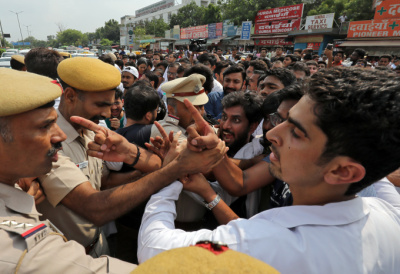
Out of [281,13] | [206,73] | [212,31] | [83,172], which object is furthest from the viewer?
[212,31]

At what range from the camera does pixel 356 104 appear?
90 centimetres

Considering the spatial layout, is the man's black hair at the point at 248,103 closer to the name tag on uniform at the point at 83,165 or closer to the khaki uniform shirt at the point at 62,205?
the name tag on uniform at the point at 83,165

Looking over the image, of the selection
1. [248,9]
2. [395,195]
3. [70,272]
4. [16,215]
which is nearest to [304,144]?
[395,195]

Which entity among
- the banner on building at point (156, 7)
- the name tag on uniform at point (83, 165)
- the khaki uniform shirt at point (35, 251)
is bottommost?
the name tag on uniform at point (83, 165)

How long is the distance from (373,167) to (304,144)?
0.87 feet

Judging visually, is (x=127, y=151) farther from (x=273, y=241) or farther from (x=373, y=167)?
(x=373, y=167)

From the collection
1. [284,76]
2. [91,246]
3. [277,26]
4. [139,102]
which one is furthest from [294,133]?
[277,26]

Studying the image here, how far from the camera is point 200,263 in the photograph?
0.46 metres

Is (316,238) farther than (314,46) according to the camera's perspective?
No

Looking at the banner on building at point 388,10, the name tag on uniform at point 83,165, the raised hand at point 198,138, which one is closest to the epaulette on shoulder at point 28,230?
the name tag on uniform at point 83,165

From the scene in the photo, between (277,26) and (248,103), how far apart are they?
3225 cm

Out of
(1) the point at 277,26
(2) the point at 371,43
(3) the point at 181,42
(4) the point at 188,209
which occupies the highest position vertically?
(1) the point at 277,26

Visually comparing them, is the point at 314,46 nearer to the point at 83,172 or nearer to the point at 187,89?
the point at 187,89

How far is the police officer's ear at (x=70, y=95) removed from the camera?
75.3 inches
